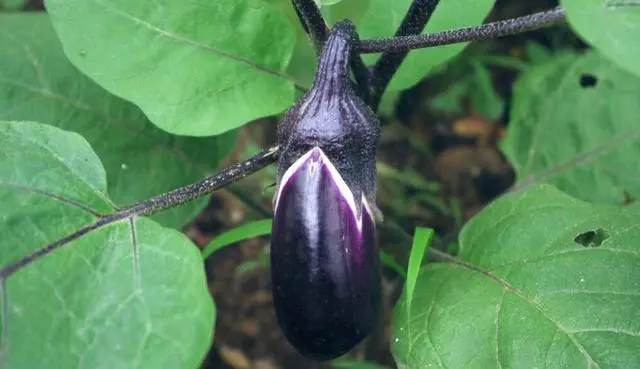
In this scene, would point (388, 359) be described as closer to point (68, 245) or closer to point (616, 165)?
point (616, 165)

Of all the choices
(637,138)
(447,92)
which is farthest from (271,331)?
(637,138)

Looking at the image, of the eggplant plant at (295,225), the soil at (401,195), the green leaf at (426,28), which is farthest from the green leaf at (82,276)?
the soil at (401,195)

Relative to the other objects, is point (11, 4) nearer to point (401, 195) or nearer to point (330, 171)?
point (401, 195)

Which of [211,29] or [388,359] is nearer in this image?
[211,29]

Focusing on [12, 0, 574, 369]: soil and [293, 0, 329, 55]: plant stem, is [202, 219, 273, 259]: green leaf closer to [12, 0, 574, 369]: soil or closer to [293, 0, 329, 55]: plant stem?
[293, 0, 329, 55]: plant stem

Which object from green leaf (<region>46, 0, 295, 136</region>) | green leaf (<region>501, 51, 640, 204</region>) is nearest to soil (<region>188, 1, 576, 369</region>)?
green leaf (<region>501, 51, 640, 204</region>)

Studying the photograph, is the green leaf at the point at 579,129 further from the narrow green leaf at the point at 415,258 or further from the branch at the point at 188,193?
the branch at the point at 188,193
